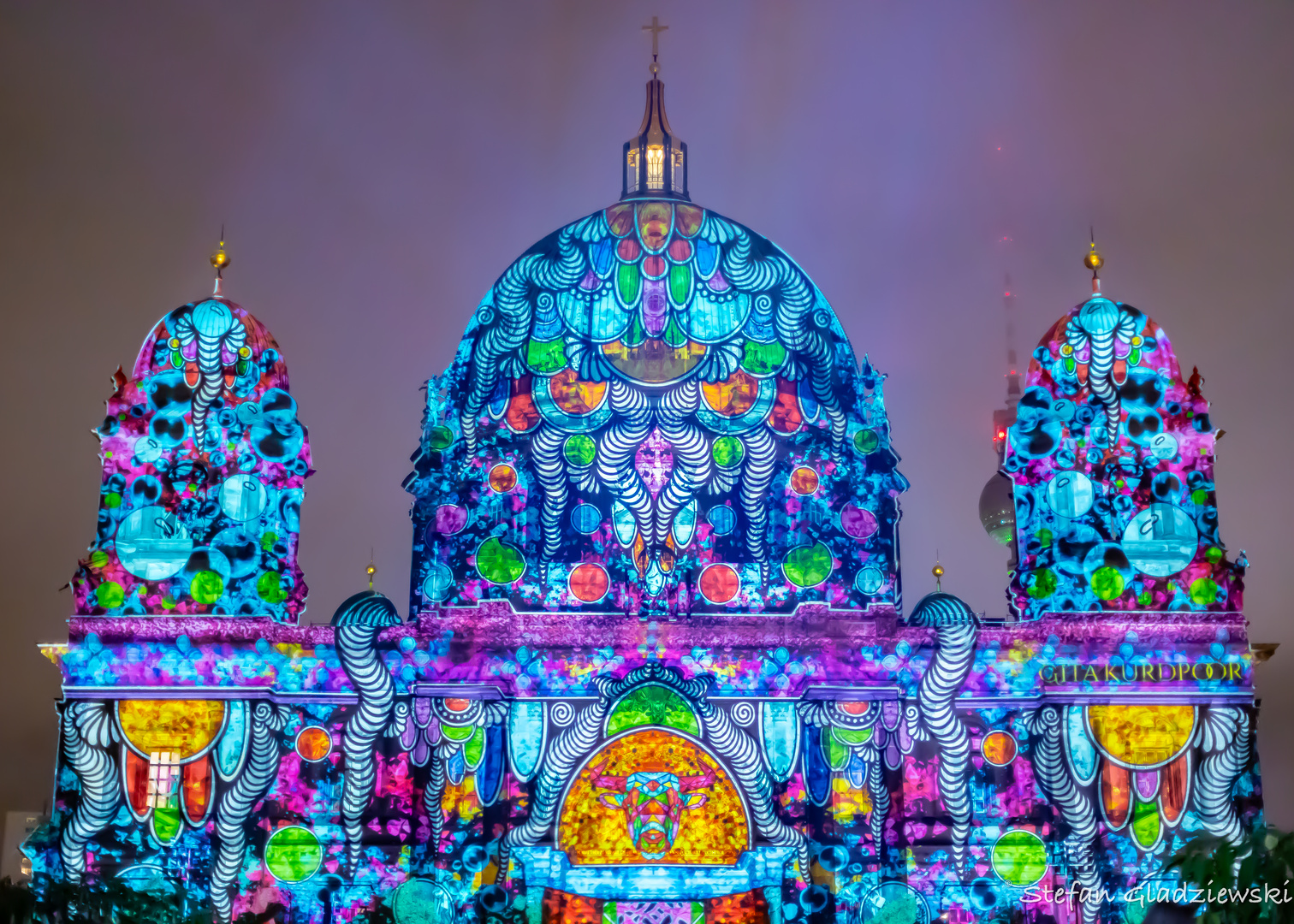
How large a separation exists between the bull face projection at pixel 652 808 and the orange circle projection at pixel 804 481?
5.80 metres

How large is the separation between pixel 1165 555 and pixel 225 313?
2049 cm

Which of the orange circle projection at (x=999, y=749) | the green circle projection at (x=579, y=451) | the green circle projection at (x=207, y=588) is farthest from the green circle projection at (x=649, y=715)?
the green circle projection at (x=207, y=588)

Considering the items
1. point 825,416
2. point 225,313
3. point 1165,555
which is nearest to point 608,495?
point 825,416

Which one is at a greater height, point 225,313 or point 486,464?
point 225,313

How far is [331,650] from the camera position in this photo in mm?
34125

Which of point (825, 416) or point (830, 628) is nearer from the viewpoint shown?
point (830, 628)

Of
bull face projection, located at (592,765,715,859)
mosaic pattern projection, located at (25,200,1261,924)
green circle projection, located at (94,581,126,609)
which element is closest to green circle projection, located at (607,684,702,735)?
mosaic pattern projection, located at (25,200,1261,924)

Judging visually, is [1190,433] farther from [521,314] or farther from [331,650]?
[331,650]

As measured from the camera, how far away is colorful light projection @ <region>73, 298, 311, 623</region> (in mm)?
34562

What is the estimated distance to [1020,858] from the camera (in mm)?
33094

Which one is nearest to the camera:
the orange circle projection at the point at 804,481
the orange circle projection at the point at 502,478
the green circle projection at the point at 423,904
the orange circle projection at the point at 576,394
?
the green circle projection at the point at 423,904

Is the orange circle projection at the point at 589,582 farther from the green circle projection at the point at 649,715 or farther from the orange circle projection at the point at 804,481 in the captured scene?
the orange circle projection at the point at 804,481

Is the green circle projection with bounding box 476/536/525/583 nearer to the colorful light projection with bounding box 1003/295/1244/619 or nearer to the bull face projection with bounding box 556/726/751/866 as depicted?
the bull face projection with bounding box 556/726/751/866

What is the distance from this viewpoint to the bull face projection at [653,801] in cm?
3306
